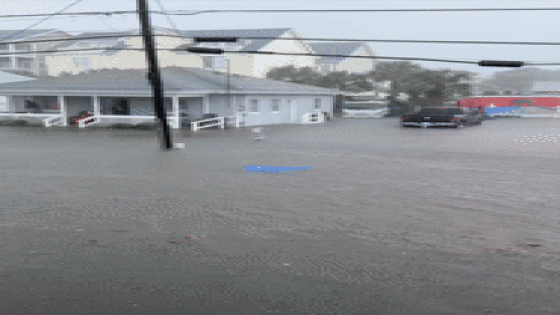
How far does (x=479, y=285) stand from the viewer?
737 cm

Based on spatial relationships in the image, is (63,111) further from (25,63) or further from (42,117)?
(25,63)

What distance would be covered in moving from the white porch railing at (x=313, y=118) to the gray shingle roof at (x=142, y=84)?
202 centimetres

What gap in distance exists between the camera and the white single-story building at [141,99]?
4356cm

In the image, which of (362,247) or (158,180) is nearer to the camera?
(362,247)

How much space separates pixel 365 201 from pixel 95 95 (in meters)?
34.3

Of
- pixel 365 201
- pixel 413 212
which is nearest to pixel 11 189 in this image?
pixel 365 201

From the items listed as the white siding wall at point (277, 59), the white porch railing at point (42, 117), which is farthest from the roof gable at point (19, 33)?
the white porch railing at point (42, 117)

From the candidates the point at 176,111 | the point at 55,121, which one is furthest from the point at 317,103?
the point at 55,121

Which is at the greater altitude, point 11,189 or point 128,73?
point 128,73

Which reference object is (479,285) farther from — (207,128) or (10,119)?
(10,119)

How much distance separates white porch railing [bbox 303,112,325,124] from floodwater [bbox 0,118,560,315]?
30043mm

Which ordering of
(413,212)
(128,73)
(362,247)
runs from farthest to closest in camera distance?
1. (128,73)
2. (413,212)
3. (362,247)

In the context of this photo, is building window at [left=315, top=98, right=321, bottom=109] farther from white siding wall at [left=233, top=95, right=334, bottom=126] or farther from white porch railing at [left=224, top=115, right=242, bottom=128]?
white porch railing at [left=224, top=115, right=242, bottom=128]

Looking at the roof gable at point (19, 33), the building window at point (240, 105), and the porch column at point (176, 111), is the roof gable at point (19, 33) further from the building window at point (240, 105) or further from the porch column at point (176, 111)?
the porch column at point (176, 111)
